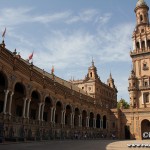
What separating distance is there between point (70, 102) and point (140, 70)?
32.7m

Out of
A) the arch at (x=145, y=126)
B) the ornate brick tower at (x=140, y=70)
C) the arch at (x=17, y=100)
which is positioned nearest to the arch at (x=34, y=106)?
the arch at (x=17, y=100)

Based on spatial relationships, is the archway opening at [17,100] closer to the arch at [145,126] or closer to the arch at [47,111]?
the arch at [47,111]

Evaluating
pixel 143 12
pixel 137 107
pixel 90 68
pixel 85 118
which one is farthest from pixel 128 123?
pixel 143 12

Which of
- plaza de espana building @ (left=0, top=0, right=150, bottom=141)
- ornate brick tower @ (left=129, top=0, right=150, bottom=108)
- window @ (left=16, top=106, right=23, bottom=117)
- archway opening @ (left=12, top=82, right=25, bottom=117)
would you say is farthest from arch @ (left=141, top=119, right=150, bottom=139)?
archway opening @ (left=12, top=82, right=25, bottom=117)

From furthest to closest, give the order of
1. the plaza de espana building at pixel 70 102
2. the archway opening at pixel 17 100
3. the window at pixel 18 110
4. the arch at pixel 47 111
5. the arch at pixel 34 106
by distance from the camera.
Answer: the arch at pixel 47 111 → the arch at pixel 34 106 → the window at pixel 18 110 → the archway opening at pixel 17 100 → the plaza de espana building at pixel 70 102

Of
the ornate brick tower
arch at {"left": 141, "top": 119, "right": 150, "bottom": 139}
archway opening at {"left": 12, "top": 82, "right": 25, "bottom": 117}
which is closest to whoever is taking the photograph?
archway opening at {"left": 12, "top": 82, "right": 25, "bottom": 117}

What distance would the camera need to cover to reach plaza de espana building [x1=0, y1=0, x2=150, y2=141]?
32.8 metres

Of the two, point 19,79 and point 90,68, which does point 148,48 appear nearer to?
point 90,68

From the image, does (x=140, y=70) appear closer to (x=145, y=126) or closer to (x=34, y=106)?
(x=145, y=126)

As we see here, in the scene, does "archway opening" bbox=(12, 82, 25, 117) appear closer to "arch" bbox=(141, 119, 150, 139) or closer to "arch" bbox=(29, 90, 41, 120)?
"arch" bbox=(29, 90, 41, 120)

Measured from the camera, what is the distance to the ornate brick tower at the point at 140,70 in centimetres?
7594

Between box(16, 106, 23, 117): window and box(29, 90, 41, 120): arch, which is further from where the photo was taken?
box(29, 90, 41, 120): arch

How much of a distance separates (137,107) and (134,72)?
1144cm

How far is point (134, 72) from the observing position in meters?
79.2
